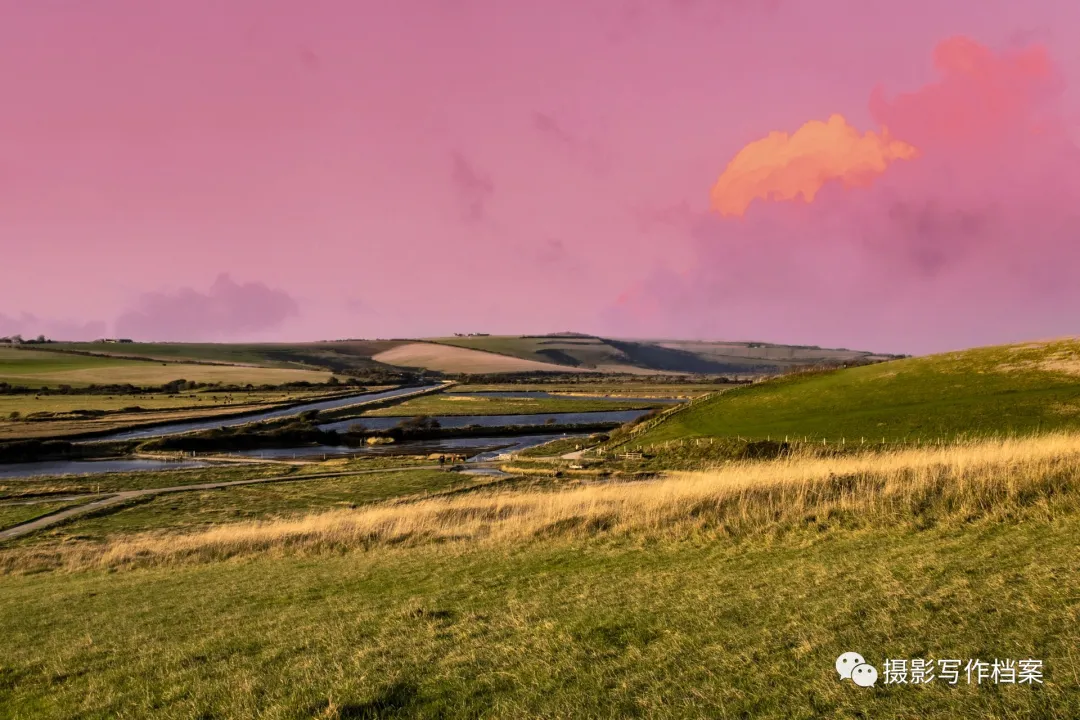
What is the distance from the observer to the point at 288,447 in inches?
3588

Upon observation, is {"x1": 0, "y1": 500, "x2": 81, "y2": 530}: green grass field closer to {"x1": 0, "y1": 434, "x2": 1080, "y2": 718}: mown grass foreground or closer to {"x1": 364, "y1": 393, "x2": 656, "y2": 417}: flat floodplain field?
{"x1": 0, "y1": 434, "x2": 1080, "y2": 718}: mown grass foreground

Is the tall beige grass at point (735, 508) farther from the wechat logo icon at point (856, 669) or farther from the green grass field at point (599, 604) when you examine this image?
the wechat logo icon at point (856, 669)

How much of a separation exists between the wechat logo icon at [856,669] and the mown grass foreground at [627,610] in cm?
18

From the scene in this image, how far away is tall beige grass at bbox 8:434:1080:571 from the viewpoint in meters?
17.8

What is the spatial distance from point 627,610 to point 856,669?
15.0 feet

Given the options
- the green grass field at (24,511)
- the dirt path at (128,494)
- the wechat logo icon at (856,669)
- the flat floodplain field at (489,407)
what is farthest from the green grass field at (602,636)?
the flat floodplain field at (489,407)

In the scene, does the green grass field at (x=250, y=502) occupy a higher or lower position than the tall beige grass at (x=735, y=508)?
lower

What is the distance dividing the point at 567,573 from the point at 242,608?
762 centimetres

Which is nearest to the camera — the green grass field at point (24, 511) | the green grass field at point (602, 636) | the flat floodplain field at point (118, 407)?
the green grass field at point (602, 636)

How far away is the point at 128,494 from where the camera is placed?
5109 cm

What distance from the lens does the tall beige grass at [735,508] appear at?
17.8 metres

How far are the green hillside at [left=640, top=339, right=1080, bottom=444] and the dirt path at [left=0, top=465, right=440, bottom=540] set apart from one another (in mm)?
25289

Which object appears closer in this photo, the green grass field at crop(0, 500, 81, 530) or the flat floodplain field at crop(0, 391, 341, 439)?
the green grass field at crop(0, 500, 81, 530)

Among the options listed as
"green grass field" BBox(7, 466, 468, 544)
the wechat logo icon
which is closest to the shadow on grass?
the wechat logo icon
